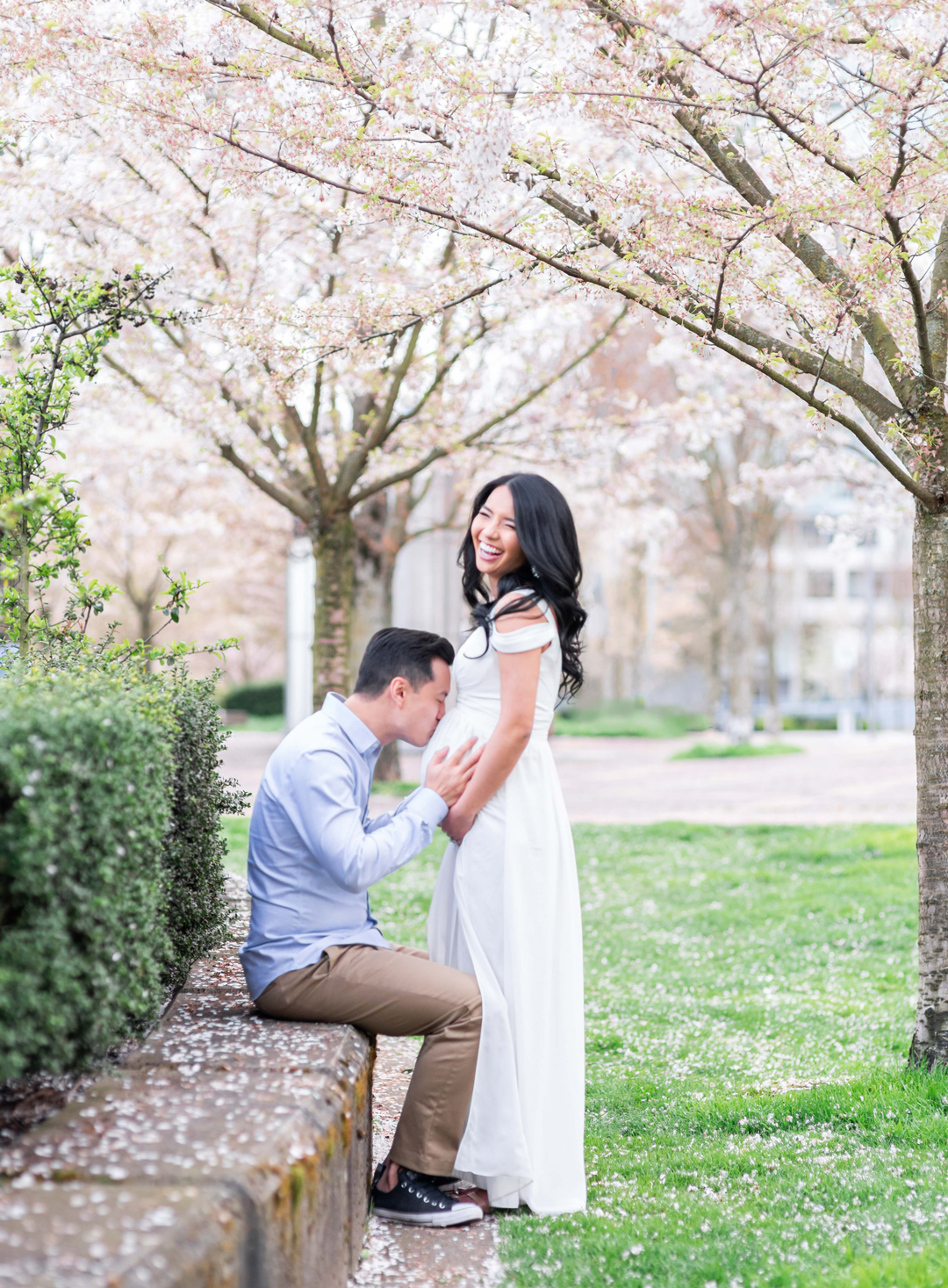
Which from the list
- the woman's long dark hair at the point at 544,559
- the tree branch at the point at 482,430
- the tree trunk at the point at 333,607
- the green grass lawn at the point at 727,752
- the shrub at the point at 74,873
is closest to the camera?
the shrub at the point at 74,873

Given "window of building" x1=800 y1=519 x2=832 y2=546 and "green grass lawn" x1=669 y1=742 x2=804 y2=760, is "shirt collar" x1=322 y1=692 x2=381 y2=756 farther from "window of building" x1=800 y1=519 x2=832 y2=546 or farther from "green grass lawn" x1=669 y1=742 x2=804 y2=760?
"window of building" x1=800 y1=519 x2=832 y2=546

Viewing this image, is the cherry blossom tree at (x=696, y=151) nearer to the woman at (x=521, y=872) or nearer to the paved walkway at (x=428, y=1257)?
the woman at (x=521, y=872)

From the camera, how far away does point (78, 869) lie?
7.68ft

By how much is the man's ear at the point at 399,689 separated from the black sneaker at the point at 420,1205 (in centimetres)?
126

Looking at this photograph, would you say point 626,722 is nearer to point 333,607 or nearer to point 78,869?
point 333,607

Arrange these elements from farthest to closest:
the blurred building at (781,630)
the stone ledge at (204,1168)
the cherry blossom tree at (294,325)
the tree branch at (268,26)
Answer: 1. the blurred building at (781,630)
2. the cherry blossom tree at (294,325)
3. the tree branch at (268,26)
4. the stone ledge at (204,1168)

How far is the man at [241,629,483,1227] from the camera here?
3.10 metres

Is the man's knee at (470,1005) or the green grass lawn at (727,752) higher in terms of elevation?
the man's knee at (470,1005)

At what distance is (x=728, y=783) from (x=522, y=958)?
15.4m

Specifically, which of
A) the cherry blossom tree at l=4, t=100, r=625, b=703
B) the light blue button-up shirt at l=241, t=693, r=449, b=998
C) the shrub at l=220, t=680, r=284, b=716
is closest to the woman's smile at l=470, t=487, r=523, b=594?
the light blue button-up shirt at l=241, t=693, r=449, b=998

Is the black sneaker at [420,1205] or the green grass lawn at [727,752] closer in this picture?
the black sneaker at [420,1205]

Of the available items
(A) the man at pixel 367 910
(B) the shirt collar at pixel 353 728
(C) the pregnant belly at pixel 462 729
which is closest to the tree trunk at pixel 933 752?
(C) the pregnant belly at pixel 462 729

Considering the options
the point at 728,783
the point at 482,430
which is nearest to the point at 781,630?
the point at 728,783

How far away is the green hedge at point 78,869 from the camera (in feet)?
7.05
